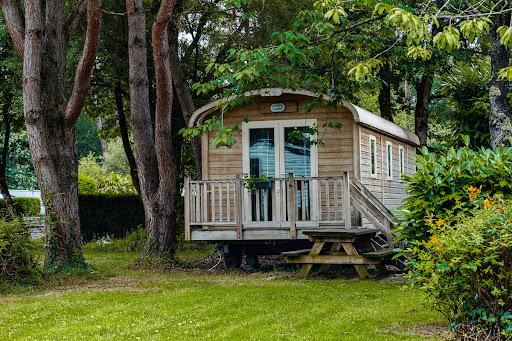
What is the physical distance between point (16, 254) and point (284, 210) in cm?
475

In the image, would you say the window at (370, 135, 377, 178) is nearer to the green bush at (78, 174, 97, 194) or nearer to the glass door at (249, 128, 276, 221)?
the glass door at (249, 128, 276, 221)

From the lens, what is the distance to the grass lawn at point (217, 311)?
6.23m

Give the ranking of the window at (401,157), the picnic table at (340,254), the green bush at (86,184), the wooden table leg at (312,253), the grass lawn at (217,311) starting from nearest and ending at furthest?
the grass lawn at (217,311) < the picnic table at (340,254) < the wooden table leg at (312,253) < the window at (401,157) < the green bush at (86,184)

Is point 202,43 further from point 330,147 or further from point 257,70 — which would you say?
point 257,70

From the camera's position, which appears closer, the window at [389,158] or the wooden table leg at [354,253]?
the wooden table leg at [354,253]

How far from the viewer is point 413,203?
7148 mm

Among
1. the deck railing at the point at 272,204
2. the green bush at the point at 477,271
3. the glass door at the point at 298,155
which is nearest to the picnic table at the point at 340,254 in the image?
the deck railing at the point at 272,204

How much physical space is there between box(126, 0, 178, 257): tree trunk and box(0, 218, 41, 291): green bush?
3.30 meters

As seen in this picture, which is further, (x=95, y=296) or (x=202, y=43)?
(x=202, y=43)

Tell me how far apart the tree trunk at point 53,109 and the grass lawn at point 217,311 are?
3.11ft

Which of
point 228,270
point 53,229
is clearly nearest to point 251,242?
point 228,270

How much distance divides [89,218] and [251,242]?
400 inches

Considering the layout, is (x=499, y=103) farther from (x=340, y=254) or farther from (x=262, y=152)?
(x=262, y=152)

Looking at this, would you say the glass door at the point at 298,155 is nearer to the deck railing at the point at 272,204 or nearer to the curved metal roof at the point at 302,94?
the deck railing at the point at 272,204
